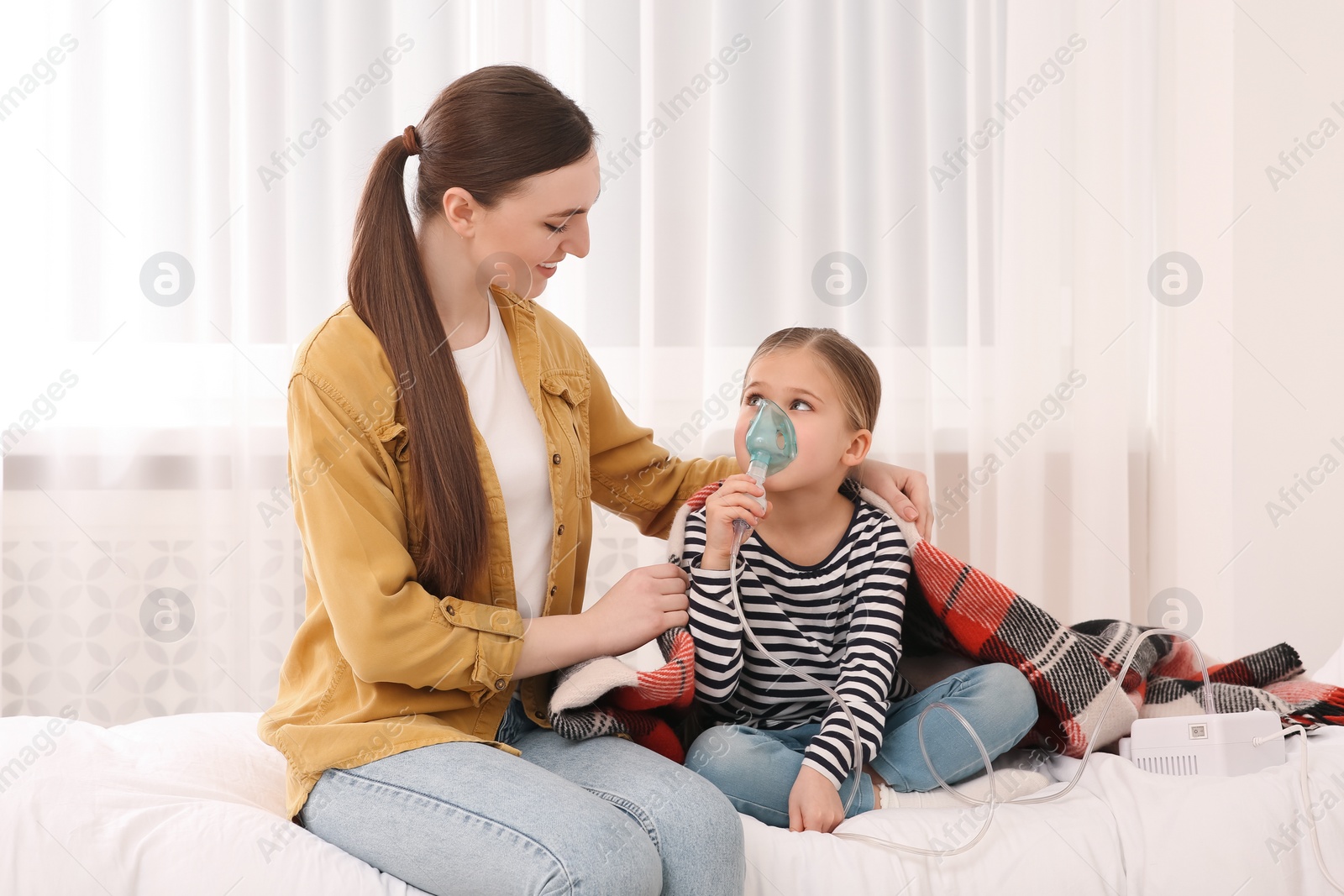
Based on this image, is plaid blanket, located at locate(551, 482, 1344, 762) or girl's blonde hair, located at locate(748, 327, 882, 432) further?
girl's blonde hair, located at locate(748, 327, 882, 432)

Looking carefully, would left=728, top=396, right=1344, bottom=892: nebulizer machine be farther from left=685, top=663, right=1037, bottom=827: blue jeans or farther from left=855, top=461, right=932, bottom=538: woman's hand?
left=855, top=461, right=932, bottom=538: woman's hand

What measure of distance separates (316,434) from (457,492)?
179 mm

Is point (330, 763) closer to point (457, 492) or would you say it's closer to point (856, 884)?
point (457, 492)

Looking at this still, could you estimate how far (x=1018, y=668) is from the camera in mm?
1309

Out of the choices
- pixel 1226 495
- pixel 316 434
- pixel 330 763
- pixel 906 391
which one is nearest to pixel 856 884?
pixel 330 763

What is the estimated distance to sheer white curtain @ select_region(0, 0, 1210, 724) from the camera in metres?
2.14

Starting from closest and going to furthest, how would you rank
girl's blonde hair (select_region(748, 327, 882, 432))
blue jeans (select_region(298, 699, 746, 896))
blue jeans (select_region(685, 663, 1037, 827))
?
blue jeans (select_region(298, 699, 746, 896))
blue jeans (select_region(685, 663, 1037, 827))
girl's blonde hair (select_region(748, 327, 882, 432))

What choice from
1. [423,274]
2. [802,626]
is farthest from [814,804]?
[423,274]

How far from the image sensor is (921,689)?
1417mm

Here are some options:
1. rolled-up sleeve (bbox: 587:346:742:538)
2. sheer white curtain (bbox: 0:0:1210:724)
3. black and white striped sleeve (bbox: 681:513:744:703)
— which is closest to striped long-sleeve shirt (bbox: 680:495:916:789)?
black and white striped sleeve (bbox: 681:513:744:703)

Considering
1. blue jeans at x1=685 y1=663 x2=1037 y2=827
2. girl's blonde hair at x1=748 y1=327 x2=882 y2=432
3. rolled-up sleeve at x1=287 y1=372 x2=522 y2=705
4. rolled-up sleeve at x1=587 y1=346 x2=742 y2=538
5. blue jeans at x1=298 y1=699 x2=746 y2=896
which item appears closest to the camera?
blue jeans at x1=298 y1=699 x2=746 y2=896

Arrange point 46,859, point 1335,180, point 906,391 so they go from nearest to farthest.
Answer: point 46,859 → point 1335,180 → point 906,391

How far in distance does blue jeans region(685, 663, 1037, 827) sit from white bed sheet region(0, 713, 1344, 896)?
3.2 inches

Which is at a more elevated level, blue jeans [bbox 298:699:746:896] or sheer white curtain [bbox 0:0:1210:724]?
sheer white curtain [bbox 0:0:1210:724]
